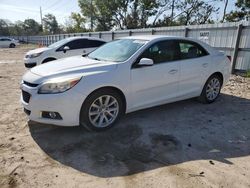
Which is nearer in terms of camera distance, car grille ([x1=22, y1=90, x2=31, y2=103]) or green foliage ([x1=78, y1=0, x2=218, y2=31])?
car grille ([x1=22, y1=90, x2=31, y2=103])

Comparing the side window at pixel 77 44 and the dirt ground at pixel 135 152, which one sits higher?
the side window at pixel 77 44

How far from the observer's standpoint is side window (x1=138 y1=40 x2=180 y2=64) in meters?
4.61

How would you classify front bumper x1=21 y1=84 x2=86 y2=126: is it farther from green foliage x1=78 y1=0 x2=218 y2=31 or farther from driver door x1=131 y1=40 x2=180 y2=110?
green foliage x1=78 y1=0 x2=218 y2=31

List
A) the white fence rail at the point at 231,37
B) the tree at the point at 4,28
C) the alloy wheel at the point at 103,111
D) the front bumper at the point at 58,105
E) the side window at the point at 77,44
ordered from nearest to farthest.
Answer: the front bumper at the point at 58,105, the alloy wheel at the point at 103,111, the white fence rail at the point at 231,37, the side window at the point at 77,44, the tree at the point at 4,28

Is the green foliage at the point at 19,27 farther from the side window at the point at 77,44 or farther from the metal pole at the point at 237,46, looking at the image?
the metal pole at the point at 237,46

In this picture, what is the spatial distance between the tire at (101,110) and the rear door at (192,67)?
1602mm

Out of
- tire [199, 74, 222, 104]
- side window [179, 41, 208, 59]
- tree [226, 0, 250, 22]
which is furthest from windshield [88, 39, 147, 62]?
tree [226, 0, 250, 22]

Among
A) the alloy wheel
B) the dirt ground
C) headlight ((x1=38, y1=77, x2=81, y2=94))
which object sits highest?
headlight ((x1=38, y1=77, x2=81, y2=94))

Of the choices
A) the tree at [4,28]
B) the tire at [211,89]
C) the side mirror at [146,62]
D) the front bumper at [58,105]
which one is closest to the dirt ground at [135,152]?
the front bumper at [58,105]

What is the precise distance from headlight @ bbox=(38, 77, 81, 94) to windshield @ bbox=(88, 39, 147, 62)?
42.8 inches

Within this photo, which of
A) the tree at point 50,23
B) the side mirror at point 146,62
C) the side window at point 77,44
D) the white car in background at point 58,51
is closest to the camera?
the side mirror at point 146,62

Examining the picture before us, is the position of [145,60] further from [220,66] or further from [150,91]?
[220,66]

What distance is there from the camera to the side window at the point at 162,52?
4609mm

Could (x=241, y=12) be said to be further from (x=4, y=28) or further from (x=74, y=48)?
(x=4, y=28)
